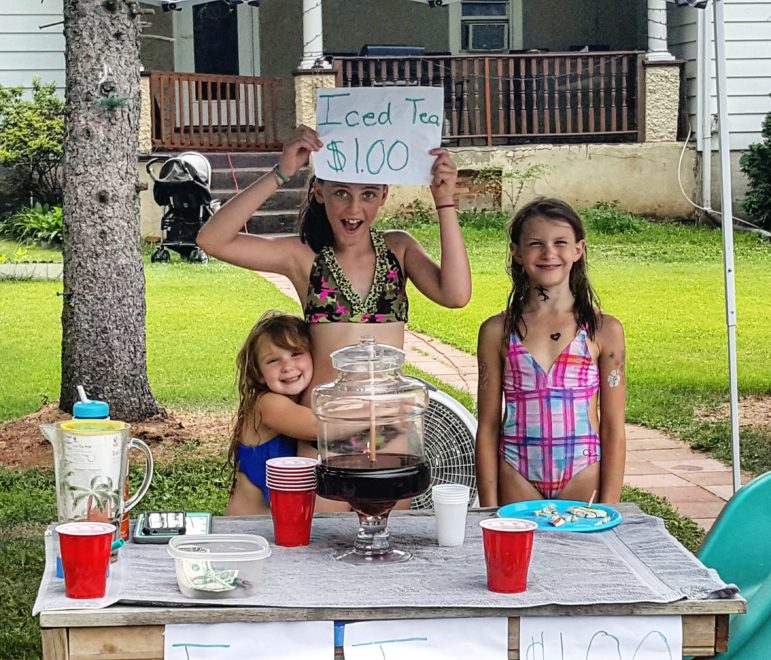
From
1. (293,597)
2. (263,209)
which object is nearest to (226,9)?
(263,209)

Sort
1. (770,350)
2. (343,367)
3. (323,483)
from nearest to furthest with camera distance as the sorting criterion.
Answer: (323,483) → (343,367) → (770,350)

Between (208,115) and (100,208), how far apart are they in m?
8.57

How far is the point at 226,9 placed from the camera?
17.7 m

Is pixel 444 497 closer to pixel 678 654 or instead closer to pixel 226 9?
pixel 678 654

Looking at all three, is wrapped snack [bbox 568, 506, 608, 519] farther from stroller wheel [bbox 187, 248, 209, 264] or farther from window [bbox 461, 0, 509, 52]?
window [bbox 461, 0, 509, 52]

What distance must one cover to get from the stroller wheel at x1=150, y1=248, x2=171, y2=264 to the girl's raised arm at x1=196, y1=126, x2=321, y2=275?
1014 cm

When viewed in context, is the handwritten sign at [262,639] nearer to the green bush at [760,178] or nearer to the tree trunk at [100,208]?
the tree trunk at [100,208]

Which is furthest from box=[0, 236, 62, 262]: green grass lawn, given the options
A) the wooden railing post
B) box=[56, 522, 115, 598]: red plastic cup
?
box=[56, 522, 115, 598]: red plastic cup

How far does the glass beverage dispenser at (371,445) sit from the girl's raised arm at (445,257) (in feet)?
2.27

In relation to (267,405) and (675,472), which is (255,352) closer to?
(267,405)

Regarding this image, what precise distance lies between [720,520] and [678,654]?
35.9 inches

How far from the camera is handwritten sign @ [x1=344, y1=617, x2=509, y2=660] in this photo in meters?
2.33

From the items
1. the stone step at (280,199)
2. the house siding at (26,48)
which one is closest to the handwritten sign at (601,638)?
the stone step at (280,199)

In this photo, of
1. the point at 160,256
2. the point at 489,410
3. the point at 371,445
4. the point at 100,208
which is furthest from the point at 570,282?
the point at 160,256
